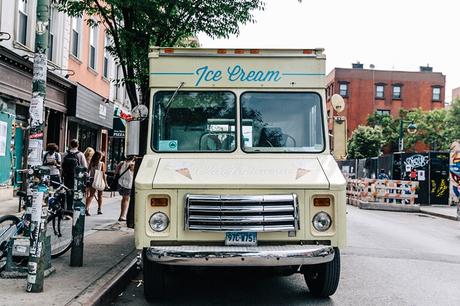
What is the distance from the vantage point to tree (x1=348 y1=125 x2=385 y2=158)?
185ft

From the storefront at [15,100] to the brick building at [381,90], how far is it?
49.2m

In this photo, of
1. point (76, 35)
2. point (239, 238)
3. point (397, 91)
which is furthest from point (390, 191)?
point (397, 91)

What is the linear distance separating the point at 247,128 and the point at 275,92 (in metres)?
0.64

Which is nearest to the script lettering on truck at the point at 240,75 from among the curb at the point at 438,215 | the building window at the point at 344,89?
the curb at the point at 438,215

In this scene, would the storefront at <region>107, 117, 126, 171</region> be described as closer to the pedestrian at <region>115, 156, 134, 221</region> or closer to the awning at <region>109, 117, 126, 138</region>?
the awning at <region>109, 117, 126, 138</region>

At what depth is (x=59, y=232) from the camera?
8391 mm

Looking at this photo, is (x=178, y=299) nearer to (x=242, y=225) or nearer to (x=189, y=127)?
(x=242, y=225)

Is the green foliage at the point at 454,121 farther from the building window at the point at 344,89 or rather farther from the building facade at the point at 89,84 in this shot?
the building facade at the point at 89,84

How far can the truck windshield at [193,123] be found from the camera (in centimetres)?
695

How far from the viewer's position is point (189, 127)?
6988 millimetres

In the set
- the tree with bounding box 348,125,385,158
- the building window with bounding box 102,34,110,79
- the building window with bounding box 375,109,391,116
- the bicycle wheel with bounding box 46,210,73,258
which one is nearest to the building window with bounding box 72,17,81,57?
the building window with bounding box 102,34,110,79

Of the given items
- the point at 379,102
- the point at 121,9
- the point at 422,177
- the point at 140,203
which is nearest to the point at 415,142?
the point at 379,102

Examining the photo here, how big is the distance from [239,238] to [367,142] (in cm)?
5280

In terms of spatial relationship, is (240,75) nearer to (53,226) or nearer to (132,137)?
(132,137)
